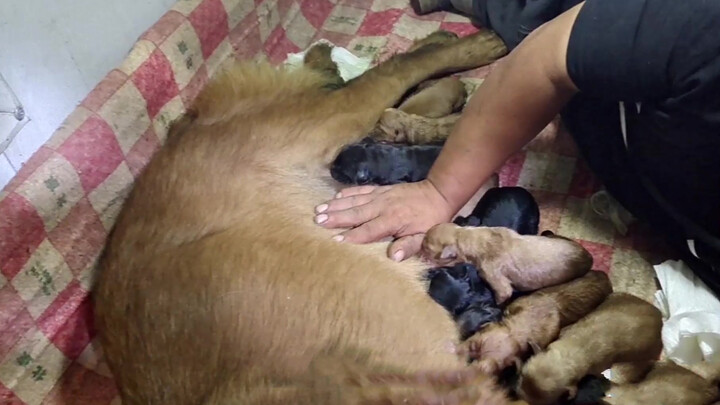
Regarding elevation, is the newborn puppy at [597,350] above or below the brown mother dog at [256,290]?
below

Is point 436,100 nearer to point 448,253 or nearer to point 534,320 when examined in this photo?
point 448,253

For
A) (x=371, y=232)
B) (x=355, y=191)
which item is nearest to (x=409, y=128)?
(x=355, y=191)

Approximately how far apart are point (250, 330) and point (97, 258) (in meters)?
0.55

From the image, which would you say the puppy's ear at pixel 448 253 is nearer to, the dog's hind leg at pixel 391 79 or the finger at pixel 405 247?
the finger at pixel 405 247

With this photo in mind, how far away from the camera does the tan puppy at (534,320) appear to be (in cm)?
144

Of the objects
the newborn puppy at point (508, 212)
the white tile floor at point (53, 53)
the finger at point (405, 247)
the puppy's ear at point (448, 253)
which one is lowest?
the puppy's ear at point (448, 253)

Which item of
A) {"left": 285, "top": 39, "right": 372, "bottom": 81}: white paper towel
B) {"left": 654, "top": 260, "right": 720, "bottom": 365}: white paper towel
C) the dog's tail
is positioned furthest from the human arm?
{"left": 285, "top": 39, "right": 372, "bottom": 81}: white paper towel

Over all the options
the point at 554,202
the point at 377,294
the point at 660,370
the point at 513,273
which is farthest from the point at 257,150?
→ the point at 660,370

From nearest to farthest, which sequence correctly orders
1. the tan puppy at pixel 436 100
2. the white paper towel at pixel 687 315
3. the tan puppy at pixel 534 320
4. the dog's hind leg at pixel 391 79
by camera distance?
the tan puppy at pixel 534 320
the white paper towel at pixel 687 315
the dog's hind leg at pixel 391 79
the tan puppy at pixel 436 100

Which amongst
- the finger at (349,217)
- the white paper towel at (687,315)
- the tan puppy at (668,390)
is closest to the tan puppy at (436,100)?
the finger at (349,217)

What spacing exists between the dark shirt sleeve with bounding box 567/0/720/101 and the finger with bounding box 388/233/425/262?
45cm

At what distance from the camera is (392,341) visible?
1365 mm

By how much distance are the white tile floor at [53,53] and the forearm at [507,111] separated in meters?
0.83

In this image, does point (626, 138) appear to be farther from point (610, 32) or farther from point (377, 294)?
point (377, 294)
